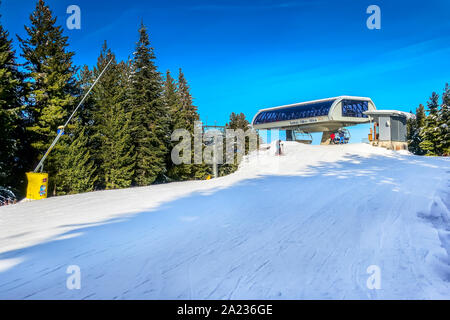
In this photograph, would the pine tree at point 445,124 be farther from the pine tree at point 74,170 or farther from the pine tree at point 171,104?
the pine tree at point 74,170

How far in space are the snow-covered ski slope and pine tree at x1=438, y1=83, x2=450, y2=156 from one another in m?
33.9

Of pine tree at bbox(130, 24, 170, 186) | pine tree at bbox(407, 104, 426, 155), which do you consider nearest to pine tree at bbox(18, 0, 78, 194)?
pine tree at bbox(130, 24, 170, 186)

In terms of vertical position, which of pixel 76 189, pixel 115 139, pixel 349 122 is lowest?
pixel 76 189

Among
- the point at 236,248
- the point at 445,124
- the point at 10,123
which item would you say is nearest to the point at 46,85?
the point at 10,123

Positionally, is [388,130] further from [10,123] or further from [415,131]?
[415,131]

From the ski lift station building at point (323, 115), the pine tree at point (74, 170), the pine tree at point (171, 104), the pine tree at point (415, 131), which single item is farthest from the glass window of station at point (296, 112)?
the pine tree at point (74, 170)

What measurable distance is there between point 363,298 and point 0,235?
6120mm

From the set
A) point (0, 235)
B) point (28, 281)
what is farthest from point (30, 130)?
point (28, 281)

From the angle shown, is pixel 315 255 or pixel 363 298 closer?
pixel 363 298

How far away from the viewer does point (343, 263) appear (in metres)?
3.74

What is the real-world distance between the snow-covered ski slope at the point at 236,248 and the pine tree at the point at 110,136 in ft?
51.2

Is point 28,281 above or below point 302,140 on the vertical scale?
below

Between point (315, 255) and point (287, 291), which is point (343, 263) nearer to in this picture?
point (315, 255)

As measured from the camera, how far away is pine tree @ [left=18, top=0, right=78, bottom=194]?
56.2 feet
